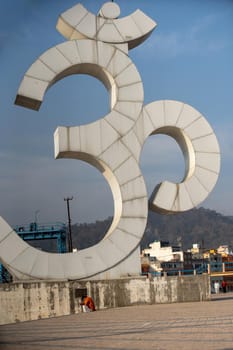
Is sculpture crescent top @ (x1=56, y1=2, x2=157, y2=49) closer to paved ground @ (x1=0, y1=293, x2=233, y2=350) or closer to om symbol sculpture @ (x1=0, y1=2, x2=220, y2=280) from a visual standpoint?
om symbol sculpture @ (x1=0, y1=2, x2=220, y2=280)

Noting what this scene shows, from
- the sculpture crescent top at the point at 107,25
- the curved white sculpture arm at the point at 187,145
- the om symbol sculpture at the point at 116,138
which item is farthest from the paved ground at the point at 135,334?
the sculpture crescent top at the point at 107,25

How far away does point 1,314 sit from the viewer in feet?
49.4

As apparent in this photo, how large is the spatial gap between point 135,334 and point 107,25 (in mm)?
11241

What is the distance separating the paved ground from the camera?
8.02 m

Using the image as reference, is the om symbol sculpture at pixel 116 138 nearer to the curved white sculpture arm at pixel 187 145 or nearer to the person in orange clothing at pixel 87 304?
the curved white sculpture arm at pixel 187 145

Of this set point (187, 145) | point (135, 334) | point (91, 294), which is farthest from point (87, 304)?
point (135, 334)

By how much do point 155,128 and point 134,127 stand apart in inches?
27.0

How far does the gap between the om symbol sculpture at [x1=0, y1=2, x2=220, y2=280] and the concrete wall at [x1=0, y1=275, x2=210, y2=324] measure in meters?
0.35

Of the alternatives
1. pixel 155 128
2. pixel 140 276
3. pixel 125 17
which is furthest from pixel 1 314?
pixel 125 17

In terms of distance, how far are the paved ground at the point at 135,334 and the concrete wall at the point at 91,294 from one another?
3219 millimetres

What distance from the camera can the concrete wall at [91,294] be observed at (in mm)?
15406

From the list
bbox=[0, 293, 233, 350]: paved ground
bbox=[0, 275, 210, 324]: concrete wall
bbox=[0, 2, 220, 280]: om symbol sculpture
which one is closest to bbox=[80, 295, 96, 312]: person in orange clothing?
bbox=[0, 275, 210, 324]: concrete wall

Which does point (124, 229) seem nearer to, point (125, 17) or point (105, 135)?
point (105, 135)

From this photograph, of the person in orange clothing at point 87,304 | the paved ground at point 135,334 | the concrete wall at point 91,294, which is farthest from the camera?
the person in orange clothing at point 87,304
